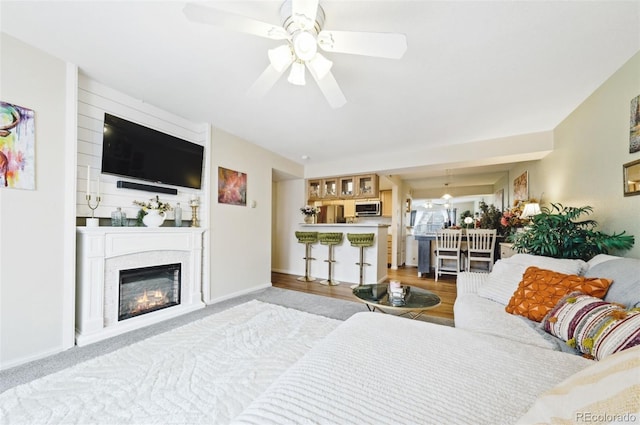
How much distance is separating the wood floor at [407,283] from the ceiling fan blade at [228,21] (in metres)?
3.05

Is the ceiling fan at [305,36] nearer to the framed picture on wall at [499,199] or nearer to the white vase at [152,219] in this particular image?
the white vase at [152,219]

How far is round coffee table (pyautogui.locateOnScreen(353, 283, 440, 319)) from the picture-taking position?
1.93 metres

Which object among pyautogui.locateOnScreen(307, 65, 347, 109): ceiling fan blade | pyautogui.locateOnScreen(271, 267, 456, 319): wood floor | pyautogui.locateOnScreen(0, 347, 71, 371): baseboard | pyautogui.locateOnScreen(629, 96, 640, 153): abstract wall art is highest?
pyautogui.locateOnScreen(307, 65, 347, 109): ceiling fan blade

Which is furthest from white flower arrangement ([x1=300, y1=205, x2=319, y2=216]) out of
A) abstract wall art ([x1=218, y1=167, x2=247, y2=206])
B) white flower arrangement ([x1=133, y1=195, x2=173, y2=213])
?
white flower arrangement ([x1=133, y1=195, x2=173, y2=213])

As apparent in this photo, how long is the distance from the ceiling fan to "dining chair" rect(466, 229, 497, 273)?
4116 millimetres

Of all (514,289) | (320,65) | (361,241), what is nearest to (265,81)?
(320,65)

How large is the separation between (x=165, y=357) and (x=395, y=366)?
Answer: 5.12 ft

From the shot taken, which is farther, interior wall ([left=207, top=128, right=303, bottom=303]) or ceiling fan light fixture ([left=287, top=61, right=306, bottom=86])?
interior wall ([left=207, top=128, right=303, bottom=303])

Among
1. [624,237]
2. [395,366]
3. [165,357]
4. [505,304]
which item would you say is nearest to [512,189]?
[624,237]

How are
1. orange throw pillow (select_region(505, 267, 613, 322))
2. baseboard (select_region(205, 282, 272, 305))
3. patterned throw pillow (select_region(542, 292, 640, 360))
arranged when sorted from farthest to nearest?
baseboard (select_region(205, 282, 272, 305)) < orange throw pillow (select_region(505, 267, 613, 322)) < patterned throw pillow (select_region(542, 292, 640, 360))

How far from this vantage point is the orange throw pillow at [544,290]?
1.42 m

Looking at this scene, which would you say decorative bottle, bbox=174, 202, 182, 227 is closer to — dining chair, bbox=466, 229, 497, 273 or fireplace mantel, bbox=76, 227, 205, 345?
fireplace mantel, bbox=76, 227, 205, 345

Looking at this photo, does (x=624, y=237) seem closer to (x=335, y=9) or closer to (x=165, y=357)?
(x=335, y=9)

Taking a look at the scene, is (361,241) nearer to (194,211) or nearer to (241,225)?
(241,225)
